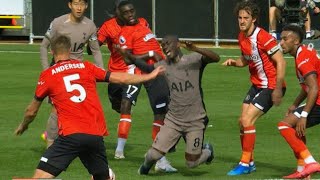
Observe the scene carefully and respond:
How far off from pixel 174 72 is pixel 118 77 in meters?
2.18

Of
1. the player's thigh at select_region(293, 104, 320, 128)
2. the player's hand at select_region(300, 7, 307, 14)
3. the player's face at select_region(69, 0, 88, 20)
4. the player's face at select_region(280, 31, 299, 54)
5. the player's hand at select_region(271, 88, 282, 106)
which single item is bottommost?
the player's thigh at select_region(293, 104, 320, 128)

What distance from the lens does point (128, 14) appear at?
16016 mm

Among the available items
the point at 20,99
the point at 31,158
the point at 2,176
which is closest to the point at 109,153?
the point at 31,158

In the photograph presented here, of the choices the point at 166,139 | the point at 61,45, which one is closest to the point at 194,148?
the point at 166,139

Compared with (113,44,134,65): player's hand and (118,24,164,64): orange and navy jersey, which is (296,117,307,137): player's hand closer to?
(113,44,134,65): player's hand

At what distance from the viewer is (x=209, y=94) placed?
23.3 meters

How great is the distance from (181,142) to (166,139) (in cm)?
353

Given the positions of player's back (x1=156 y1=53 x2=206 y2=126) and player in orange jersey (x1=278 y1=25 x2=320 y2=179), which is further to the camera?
player's back (x1=156 y1=53 x2=206 y2=126)

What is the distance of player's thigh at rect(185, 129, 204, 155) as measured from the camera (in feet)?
45.4

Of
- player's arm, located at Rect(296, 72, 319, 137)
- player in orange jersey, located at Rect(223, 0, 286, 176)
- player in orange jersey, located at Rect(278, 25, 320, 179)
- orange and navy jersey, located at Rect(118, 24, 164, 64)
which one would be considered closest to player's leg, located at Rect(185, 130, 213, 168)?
player in orange jersey, located at Rect(223, 0, 286, 176)

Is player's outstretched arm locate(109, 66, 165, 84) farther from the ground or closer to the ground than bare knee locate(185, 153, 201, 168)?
farther from the ground

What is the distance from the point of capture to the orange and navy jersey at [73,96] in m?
11.3

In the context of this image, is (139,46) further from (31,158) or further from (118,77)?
(118,77)

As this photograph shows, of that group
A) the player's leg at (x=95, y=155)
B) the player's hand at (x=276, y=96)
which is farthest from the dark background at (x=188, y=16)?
the player's leg at (x=95, y=155)
